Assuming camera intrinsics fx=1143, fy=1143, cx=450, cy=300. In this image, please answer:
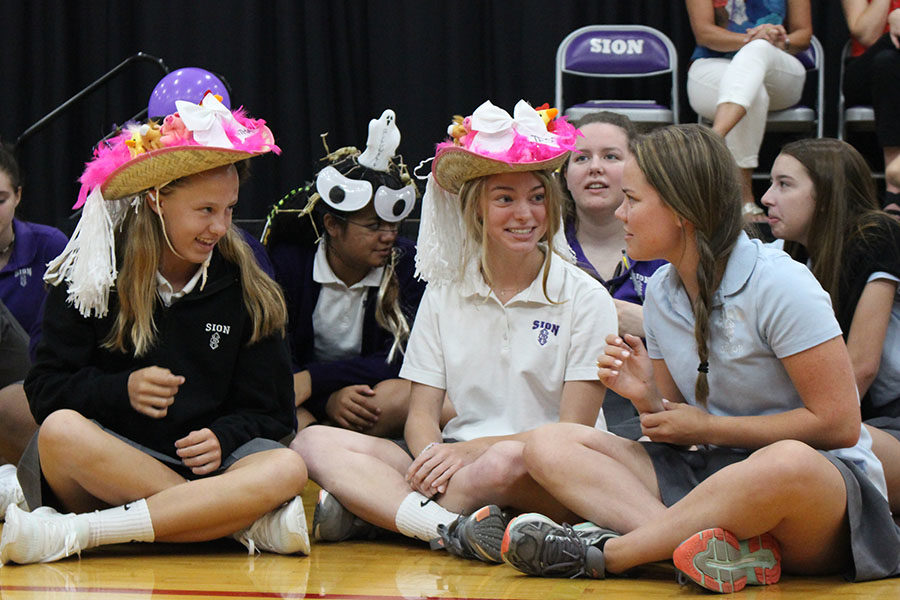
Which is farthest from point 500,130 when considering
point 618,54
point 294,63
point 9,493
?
point 294,63

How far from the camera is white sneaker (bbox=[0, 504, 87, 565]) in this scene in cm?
234

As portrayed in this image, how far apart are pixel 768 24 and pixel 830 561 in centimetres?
305

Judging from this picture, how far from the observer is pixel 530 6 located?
5.38m

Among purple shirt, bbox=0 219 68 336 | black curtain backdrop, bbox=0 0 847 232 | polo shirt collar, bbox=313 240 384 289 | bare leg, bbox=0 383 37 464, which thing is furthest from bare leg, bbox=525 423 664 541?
black curtain backdrop, bbox=0 0 847 232

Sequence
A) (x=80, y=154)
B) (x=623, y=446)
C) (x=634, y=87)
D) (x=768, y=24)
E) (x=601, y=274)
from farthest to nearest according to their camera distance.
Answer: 1. (x=80, y=154)
2. (x=634, y=87)
3. (x=768, y=24)
4. (x=601, y=274)
5. (x=623, y=446)

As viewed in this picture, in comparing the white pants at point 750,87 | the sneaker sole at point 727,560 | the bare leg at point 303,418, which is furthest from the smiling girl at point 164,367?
the white pants at point 750,87

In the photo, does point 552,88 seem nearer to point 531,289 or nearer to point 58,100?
point 58,100

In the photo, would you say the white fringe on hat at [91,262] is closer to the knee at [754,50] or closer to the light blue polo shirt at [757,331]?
the light blue polo shirt at [757,331]

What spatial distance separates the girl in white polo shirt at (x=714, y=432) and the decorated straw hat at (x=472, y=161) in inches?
17.2

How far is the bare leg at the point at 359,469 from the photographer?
262cm

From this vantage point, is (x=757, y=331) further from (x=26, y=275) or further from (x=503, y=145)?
(x=26, y=275)

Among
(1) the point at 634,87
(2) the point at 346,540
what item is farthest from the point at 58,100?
(2) the point at 346,540

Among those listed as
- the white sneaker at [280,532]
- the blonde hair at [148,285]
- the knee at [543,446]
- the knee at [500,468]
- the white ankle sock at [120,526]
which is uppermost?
the blonde hair at [148,285]

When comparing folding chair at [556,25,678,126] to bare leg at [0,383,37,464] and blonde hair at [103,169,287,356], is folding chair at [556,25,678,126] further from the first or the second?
bare leg at [0,383,37,464]
